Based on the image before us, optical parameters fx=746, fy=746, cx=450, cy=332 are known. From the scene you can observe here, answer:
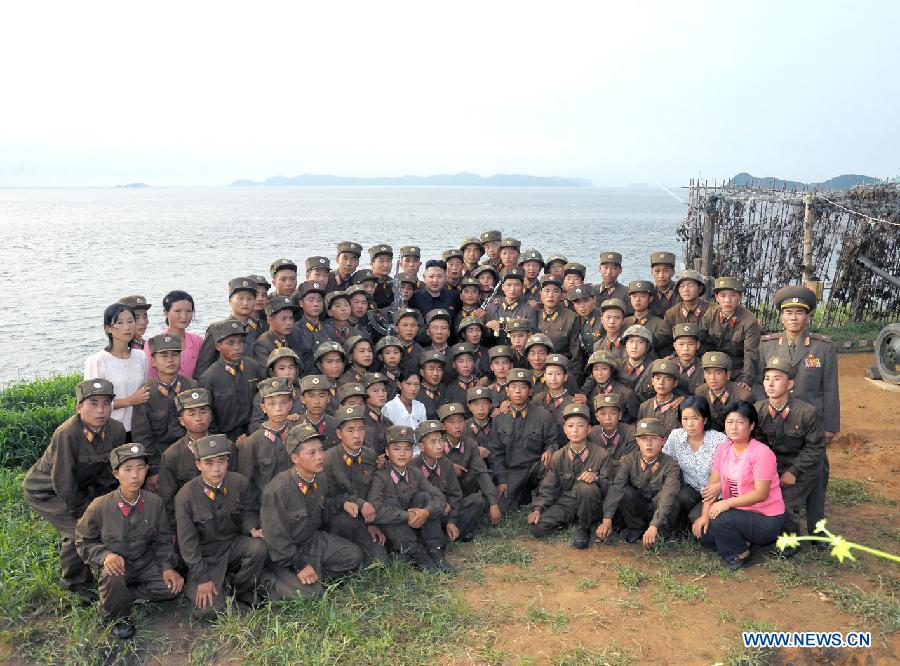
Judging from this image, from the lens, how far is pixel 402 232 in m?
66.4

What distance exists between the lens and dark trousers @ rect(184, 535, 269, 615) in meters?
5.95

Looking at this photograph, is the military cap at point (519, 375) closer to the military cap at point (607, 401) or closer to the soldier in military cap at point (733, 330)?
the military cap at point (607, 401)

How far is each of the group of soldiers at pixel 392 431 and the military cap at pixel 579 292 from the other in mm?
35

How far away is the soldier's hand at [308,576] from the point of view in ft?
19.6

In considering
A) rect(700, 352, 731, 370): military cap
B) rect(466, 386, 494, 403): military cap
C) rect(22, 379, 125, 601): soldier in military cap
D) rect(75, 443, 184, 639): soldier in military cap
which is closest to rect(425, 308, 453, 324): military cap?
rect(466, 386, 494, 403): military cap

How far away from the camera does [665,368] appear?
23.5 feet

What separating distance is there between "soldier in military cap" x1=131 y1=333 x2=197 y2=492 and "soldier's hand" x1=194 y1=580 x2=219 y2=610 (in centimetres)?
133

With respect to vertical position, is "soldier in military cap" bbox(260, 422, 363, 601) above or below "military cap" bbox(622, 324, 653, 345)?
below

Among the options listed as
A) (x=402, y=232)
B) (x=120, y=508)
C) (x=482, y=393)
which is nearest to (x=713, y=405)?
(x=482, y=393)

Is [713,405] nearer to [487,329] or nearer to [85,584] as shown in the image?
[487,329]

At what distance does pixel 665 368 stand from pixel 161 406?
15.4 feet

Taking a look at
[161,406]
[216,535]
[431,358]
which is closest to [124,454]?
[216,535]

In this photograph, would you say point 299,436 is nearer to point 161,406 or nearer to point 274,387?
point 274,387

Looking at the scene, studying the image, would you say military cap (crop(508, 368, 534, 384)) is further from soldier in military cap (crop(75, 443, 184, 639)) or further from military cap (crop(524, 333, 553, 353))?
soldier in military cap (crop(75, 443, 184, 639))
